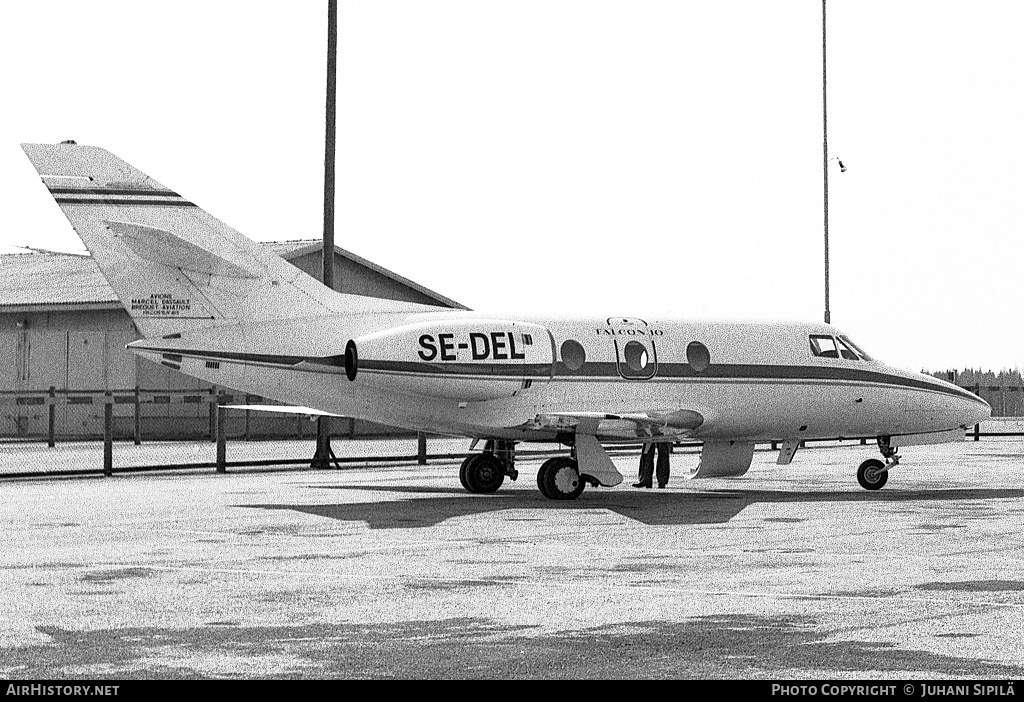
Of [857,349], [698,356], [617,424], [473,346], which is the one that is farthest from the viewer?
[857,349]

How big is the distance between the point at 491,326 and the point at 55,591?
1073cm

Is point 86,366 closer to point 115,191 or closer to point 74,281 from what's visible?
point 74,281

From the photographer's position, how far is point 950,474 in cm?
2889

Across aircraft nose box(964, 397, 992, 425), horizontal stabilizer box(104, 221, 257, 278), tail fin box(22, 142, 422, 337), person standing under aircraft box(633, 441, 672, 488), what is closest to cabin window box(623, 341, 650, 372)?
person standing under aircraft box(633, 441, 672, 488)

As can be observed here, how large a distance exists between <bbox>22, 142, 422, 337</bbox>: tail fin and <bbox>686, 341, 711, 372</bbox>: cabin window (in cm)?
582

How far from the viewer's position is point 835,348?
2561cm

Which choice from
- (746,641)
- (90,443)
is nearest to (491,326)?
(746,641)

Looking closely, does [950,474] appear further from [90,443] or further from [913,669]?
[90,443]

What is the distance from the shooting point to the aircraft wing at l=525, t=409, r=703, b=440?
2173 centimetres

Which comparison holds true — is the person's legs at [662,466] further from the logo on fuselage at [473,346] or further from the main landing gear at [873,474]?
the logo on fuselage at [473,346]

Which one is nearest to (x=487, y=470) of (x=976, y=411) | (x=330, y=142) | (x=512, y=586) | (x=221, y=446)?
(x=221, y=446)

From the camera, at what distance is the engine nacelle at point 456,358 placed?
21.1 metres

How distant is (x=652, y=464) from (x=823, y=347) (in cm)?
327

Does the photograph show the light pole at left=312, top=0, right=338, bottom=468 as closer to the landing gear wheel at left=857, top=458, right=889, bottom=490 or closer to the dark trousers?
the dark trousers
